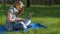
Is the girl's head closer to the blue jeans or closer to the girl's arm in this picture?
the girl's arm

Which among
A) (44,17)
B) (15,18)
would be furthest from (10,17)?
(44,17)

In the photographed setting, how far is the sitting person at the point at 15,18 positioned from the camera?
25.3 feet

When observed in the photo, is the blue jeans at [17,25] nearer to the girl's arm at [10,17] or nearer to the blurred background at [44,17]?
the girl's arm at [10,17]

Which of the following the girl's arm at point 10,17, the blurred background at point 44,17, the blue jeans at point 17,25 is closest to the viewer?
the girl's arm at point 10,17

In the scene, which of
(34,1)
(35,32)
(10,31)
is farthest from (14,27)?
(34,1)

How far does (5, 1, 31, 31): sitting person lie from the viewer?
304 inches

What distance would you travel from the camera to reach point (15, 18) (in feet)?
26.2

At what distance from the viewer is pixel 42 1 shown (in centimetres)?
3262

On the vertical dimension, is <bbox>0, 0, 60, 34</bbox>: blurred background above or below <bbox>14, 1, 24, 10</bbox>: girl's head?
below

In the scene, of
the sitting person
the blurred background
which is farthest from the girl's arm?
the blurred background

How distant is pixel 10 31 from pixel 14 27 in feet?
0.69

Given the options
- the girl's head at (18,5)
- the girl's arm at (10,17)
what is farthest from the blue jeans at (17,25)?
the girl's head at (18,5)

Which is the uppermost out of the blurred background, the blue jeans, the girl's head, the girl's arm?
the girl's head

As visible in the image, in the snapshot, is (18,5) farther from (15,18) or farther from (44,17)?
(44,17)
